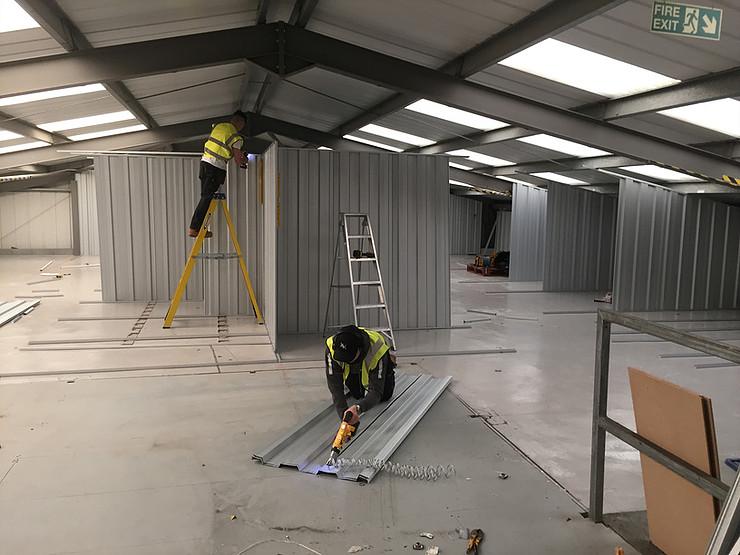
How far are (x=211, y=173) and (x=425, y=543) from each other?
6553 mm

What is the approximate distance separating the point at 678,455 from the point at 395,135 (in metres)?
10.8

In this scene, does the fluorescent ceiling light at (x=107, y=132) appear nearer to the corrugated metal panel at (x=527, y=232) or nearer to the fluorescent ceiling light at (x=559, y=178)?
the fluorescent ceiling light at (x=559, y=178)

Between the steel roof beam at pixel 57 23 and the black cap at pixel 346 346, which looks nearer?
the black cap at pixel 346 346

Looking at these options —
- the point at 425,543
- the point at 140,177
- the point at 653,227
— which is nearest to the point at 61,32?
the point at 140,177

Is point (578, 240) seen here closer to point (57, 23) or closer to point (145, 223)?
point (145, 223)

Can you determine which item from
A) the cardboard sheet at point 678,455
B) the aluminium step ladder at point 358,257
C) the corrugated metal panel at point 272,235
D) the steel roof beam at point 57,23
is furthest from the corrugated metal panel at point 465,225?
the cardboard sheet at point 678,455

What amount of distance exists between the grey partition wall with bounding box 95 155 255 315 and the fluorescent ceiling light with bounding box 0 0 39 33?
5228 mm

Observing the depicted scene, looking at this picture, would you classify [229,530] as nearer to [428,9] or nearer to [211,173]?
[428,9]

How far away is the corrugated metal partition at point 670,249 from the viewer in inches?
472

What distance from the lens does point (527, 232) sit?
16484 mm

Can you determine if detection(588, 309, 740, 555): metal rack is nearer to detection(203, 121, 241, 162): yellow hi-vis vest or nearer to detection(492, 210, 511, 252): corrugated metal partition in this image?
detection(203, 121, 241, 162): yellow hi-vis vest

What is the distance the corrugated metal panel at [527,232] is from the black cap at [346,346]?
12.6 m

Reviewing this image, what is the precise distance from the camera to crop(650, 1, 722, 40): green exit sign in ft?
11.8

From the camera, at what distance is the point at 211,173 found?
8.56 meters
